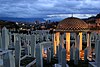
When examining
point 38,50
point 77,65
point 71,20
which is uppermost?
point 71,20

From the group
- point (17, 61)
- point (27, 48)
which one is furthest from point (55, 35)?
point (17, 61)

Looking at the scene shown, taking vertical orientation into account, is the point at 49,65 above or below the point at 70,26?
below

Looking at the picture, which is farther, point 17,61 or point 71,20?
point 71,20

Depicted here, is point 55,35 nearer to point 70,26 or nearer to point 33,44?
point 70,26

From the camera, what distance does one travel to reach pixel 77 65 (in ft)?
55.1

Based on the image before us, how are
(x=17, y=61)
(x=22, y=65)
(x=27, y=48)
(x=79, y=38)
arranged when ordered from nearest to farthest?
(x=17, y=61)
(x=22, y=65)
(x=27, y=48)
(x=79, y=38)

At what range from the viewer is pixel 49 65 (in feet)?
55.2

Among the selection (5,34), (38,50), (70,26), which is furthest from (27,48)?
(38,50)

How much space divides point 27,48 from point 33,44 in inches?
49.2

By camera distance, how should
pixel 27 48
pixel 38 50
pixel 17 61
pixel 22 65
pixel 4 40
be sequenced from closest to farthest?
pixel 38 50 → pixel 17 61 → pixel 22 65 → pixel 4 40 → pixel 27 48

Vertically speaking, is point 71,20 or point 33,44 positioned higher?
point 71,20

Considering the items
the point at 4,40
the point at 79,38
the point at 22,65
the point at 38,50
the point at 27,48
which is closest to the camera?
the point at 38,50

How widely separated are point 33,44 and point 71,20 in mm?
5381

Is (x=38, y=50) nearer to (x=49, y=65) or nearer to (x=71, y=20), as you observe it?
(x=49, y=65)
